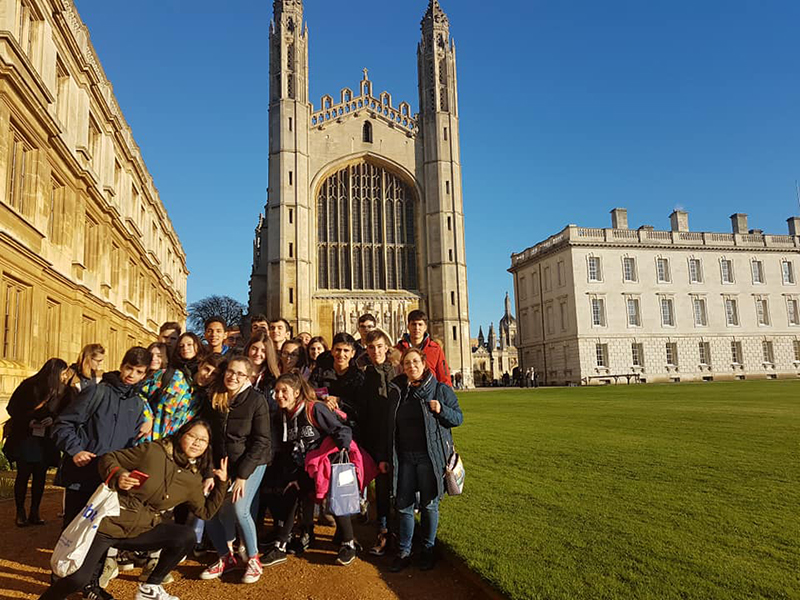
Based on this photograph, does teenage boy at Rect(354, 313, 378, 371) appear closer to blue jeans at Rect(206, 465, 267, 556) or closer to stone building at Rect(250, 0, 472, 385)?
blue jeans at Rect(206, 465, 267, 556)

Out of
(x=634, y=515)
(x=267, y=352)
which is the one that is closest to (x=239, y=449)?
(x=267, y=352)

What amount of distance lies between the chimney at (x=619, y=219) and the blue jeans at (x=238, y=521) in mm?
42635

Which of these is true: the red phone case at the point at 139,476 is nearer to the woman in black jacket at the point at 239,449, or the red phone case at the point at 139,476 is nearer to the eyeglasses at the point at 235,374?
the woman in black jacket at the point at 239,449

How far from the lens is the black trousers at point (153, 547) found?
3307mm

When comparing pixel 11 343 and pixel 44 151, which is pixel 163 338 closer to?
pixel 11 343

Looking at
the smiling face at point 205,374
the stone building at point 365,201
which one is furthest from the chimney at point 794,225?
the smiling face at point 205,374

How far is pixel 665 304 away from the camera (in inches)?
1606

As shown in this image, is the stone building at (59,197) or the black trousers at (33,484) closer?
the black trousers at (33,484)

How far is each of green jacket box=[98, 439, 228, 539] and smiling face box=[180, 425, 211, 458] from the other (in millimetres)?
123

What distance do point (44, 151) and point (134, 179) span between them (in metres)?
10.9

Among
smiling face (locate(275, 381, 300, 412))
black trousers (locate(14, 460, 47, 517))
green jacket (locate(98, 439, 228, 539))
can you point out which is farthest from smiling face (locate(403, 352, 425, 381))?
black trousers (locate(14, 460, 47, 517))

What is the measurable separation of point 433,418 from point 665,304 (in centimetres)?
4090

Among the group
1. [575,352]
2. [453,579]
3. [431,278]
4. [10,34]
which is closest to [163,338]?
[453,579]

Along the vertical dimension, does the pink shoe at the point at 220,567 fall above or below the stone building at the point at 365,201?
below
